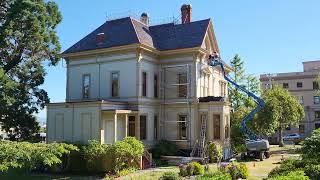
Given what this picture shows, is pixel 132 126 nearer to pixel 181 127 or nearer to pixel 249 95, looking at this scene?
pixel 181 127

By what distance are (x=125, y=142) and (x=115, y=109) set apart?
324 centimetres

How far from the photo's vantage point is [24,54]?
1521 inches

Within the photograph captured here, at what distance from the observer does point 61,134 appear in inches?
1208

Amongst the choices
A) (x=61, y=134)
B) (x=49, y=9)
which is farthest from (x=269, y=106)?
(x=49, y=9)

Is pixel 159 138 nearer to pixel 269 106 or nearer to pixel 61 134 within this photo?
pixel 61 134

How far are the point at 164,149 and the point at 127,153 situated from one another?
6211 mm

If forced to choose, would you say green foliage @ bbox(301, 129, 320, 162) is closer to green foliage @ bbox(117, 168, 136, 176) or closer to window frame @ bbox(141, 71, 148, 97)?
green foliage @ bbox(117, 168, 136, 176)

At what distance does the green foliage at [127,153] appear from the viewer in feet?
88.0

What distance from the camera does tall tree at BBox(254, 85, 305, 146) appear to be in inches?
1620

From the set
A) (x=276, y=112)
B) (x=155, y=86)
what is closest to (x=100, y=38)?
(x=155, y=86)

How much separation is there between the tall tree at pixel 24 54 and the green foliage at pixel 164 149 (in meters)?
12.8

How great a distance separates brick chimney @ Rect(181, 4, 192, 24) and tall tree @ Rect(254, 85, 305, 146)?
1193 cm

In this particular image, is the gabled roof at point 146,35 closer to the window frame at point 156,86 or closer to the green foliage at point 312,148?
the window frame at point 156,86

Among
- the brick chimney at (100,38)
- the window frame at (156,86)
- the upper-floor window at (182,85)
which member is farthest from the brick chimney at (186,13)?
the brick chimney at (100,38)
